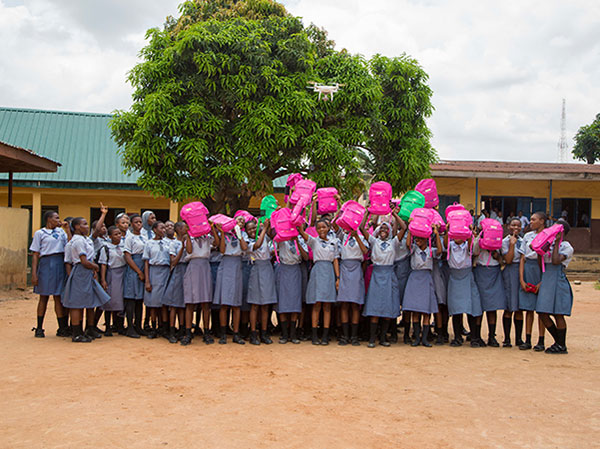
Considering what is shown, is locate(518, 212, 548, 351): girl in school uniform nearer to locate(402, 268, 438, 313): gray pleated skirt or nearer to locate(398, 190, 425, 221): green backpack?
locate(402, 268, 438, 313): gray pleated skirt

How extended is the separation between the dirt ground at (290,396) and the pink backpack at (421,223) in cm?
138

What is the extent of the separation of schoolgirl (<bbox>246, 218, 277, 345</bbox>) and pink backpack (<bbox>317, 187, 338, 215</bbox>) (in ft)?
2.55

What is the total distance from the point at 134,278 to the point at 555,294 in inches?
→ 198

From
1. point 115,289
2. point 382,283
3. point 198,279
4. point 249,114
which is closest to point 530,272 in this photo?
point 382,283

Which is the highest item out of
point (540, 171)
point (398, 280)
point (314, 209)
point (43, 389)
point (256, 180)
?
point (540, 171)

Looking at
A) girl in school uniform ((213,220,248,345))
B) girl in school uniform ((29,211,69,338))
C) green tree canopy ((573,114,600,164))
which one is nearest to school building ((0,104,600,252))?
green tree canopy ((573,114,600,164))

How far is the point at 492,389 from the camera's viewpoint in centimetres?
476

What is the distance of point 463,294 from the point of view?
657 cm

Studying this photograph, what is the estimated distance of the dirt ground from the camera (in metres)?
3.55

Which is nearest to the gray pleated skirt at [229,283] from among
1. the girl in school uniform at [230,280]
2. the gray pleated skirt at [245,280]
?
the girl in school uniform at [230,280]

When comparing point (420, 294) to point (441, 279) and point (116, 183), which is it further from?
point (116, 183)

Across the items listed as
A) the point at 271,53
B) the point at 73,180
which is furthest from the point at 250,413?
the point at 73,180

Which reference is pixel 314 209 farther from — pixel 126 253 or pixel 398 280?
pixel 126 253

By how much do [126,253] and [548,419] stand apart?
496cm
